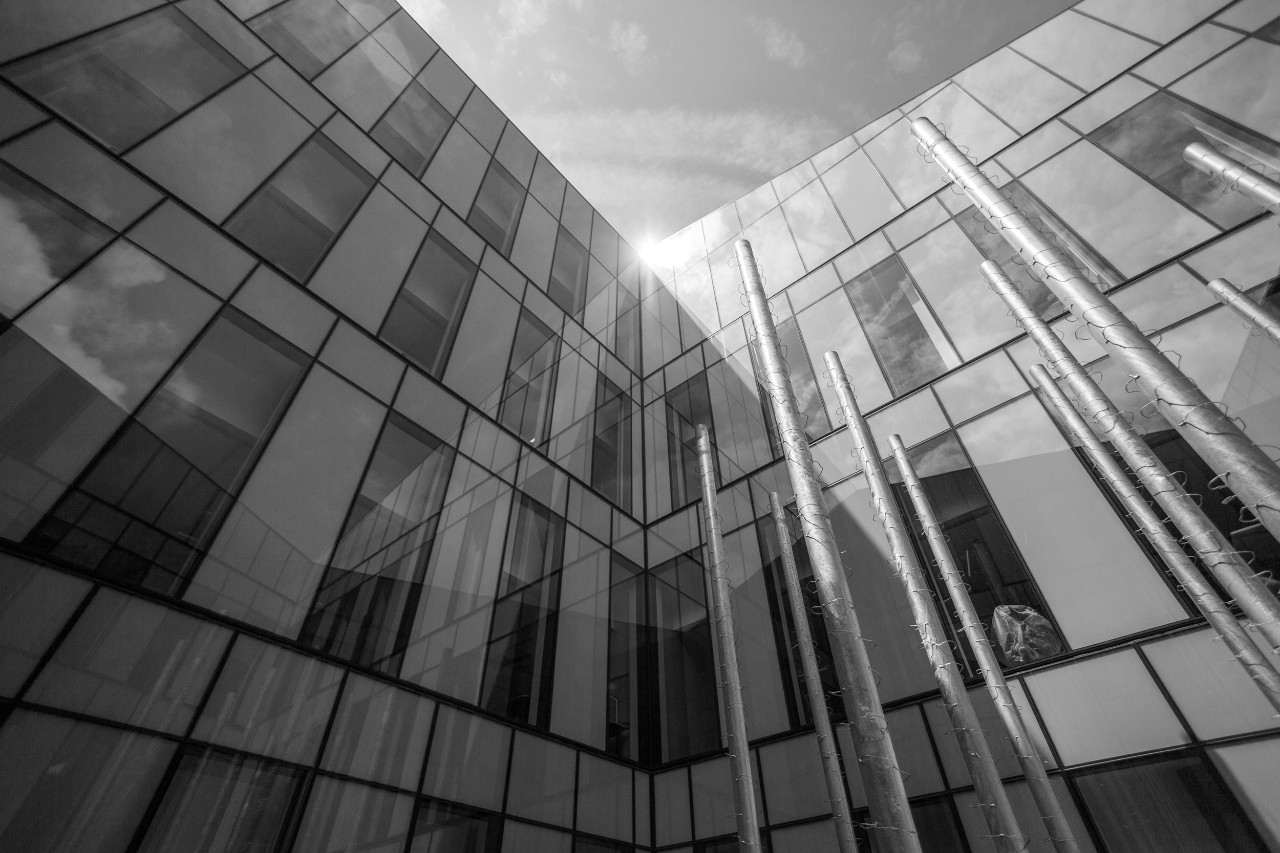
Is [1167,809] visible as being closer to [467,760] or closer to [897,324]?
[467,760]

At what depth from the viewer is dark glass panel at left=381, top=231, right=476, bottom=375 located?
14781 mm

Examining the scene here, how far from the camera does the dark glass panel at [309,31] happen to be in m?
15.4

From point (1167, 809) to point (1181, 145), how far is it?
627 inches

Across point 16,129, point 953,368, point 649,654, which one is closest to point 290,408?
point 16,129

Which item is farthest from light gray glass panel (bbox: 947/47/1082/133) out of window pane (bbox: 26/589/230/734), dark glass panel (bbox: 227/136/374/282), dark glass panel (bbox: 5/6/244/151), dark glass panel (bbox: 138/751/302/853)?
dark glass panel (bbox: 138/751/302/853)

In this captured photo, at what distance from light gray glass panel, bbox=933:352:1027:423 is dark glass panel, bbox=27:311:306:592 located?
50.9 ft

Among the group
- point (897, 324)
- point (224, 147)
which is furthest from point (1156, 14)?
point (224, 147)

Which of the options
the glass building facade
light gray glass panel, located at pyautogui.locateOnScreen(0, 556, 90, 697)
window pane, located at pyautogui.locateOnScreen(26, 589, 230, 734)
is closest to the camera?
light gray glass panel, located at pyautogui.locateOnScreen(0, 556, 90, 697)

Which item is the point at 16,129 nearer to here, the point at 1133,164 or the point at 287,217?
the point at 287,217

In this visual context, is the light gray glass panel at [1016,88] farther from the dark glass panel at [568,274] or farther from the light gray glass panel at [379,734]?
the light gray glass panel at [379,734]

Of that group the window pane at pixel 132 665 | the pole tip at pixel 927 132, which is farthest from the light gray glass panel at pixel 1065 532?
the window pane at pixel 132 665

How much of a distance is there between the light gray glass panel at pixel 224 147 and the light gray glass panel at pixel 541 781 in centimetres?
1235

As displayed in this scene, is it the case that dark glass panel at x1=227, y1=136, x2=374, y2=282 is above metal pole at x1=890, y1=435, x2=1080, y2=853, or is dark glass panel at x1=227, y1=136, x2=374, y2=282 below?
above

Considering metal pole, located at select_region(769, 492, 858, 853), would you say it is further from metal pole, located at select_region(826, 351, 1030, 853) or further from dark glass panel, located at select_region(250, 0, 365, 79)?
dark glass panel, located at select_region(250, 0, 365, 79)
